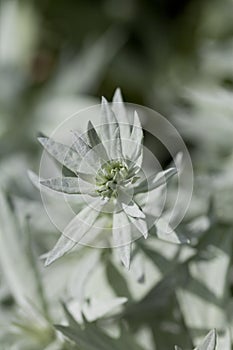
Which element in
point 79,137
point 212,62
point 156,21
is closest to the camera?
point 79,137

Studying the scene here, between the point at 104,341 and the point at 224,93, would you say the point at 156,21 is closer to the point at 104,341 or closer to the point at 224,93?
the point at 224,93

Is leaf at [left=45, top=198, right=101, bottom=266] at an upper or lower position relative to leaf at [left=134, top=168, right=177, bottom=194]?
lower

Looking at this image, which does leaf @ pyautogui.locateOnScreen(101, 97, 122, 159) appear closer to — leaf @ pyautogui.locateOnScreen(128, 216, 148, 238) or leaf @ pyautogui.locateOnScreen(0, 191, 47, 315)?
leaf @ pyautogui.locateOnScreen(128, 216, 148, 238)

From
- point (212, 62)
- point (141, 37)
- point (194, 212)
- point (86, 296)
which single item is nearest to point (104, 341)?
point (86, 296)

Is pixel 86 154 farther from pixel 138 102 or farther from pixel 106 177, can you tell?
pixel 138 102

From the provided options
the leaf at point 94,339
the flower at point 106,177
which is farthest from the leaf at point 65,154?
the leaf at point 94,339

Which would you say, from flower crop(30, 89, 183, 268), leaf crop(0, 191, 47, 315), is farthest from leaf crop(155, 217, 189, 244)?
leaf crop(0, 191, 47, 315)

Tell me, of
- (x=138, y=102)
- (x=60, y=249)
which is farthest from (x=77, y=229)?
(x=138, y=102)
